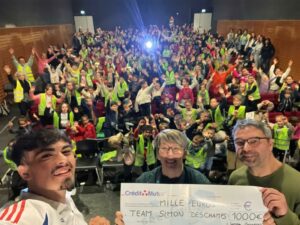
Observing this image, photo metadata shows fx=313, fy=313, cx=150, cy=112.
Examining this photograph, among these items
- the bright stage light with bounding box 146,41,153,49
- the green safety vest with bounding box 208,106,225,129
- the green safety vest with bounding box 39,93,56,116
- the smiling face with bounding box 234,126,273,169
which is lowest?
the green safety vest with bounding box 208,106,225,129

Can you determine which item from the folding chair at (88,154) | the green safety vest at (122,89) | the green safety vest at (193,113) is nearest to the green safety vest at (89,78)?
the green safety vest at (122,89)

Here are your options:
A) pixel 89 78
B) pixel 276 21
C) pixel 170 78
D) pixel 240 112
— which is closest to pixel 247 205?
pixel 240 112

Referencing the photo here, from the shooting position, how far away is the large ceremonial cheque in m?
1.82

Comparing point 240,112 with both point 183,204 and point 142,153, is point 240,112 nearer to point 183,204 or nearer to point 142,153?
point 142,153

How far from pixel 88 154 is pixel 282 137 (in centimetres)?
365

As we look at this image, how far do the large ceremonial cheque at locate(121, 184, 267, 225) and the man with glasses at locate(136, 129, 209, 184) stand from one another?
15.0 inches

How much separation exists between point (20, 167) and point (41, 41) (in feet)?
55.3

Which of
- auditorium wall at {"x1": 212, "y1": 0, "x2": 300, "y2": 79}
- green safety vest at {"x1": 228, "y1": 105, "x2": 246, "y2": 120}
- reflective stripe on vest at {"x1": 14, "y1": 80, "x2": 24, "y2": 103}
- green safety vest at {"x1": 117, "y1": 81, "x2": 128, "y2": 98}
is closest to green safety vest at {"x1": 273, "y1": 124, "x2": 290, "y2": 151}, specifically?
green safety vest at {"x1": 228, "y1": 105, "x2": 246, "y2": 120}

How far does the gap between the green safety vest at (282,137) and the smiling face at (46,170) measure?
5060mm

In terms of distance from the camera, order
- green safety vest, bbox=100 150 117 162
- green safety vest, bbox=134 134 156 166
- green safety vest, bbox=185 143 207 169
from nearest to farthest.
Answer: green safety vest, bbox=185 143 207 169 < green safety vest, bbox=134 134 156 166 < green safety vest, bbox=100 150 117 162

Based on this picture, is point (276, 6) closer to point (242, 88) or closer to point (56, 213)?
point (242, 88)

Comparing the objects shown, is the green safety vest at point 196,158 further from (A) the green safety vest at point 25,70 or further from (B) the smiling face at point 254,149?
(A) the green safety vest at point 25,70

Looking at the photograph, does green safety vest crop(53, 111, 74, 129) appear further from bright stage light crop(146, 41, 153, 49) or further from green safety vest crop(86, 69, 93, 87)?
bright stage light crop(146, 41, 153, 49)

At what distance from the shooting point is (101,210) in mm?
5051
